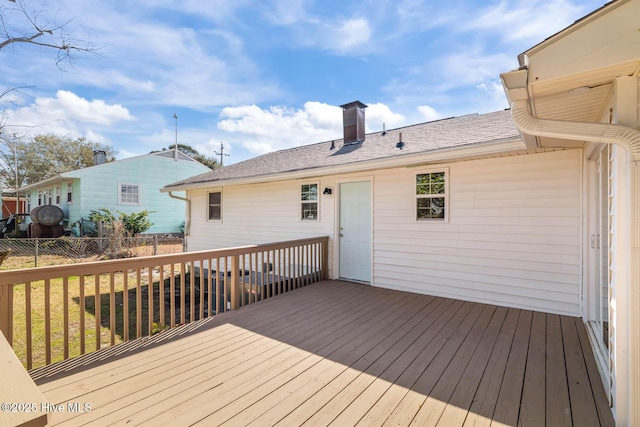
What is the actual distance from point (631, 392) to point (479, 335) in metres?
1.62

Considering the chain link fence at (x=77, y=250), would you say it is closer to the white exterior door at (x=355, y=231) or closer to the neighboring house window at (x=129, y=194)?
the neighboring house window at (x=129, y=194)

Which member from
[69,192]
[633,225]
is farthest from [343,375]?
[69,192]

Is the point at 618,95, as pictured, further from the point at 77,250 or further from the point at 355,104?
the point at 77,250

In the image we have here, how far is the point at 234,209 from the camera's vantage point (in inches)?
327

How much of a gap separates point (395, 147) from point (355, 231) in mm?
1799

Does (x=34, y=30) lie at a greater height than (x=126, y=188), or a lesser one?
greater

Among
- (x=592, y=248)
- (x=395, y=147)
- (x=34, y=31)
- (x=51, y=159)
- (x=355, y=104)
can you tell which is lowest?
(x=592, y=248)

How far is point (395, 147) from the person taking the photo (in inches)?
221

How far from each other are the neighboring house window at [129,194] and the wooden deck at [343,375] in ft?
42.3

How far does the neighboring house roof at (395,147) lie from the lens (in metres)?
4.49

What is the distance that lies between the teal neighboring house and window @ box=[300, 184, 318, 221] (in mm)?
8992

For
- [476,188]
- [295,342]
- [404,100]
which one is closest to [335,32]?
[404,100]

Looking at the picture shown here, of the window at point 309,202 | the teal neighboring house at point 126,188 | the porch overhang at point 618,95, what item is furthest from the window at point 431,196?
the teal neighboring house at point 126,188

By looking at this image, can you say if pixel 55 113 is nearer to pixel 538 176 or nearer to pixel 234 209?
pixel 234 209
